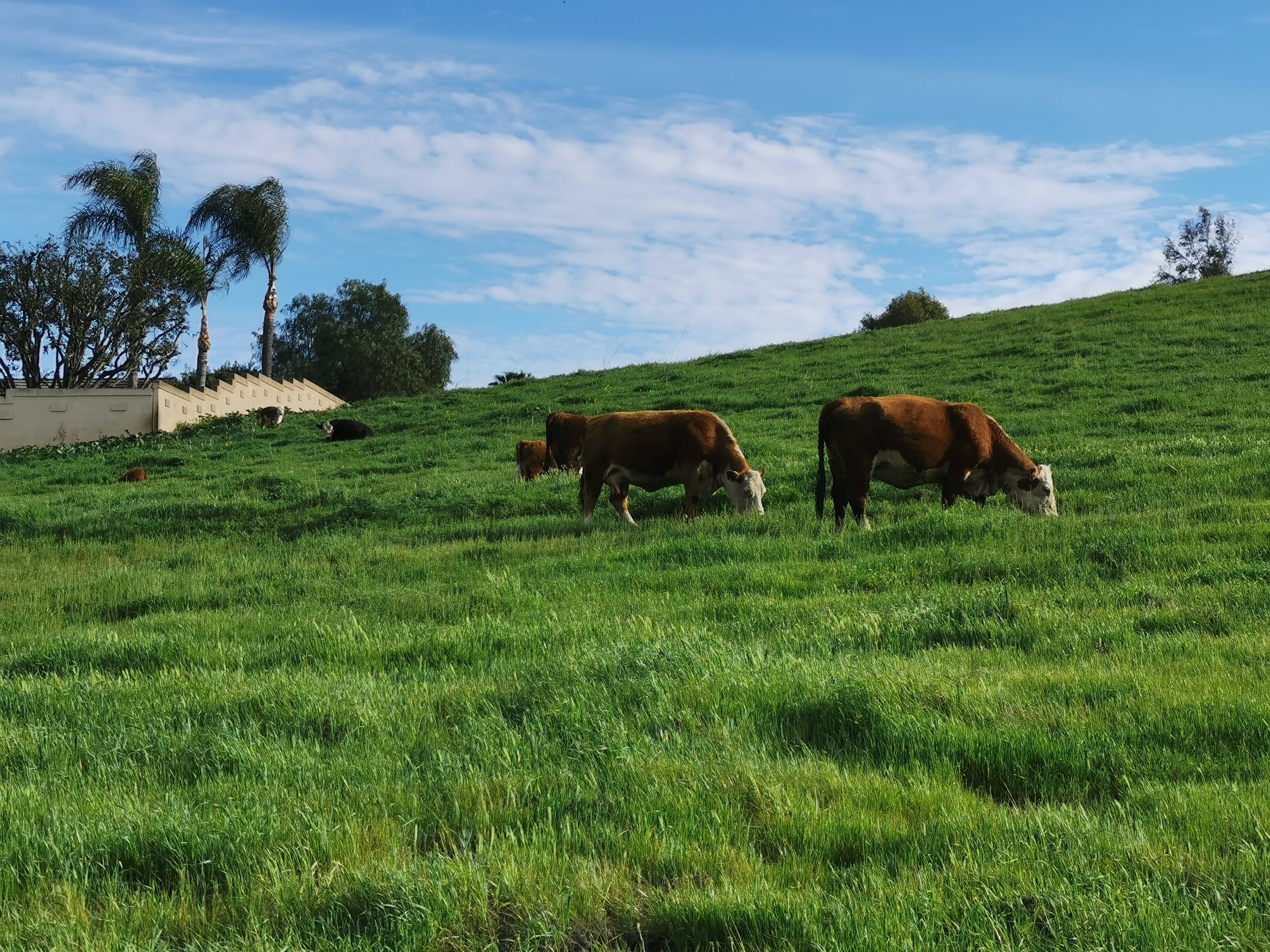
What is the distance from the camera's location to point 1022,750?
4332 millimetres

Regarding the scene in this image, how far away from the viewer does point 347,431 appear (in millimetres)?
31516

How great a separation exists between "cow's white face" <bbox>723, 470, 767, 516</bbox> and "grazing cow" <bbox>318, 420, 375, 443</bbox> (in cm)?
1950

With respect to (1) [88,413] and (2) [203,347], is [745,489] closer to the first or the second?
(1) [88,413]

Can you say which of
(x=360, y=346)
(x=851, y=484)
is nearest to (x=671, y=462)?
(x=851, y=484)

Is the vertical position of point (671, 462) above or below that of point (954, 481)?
above

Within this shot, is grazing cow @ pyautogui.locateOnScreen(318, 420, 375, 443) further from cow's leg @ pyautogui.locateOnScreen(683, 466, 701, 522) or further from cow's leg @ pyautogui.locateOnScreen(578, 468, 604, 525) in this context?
cow's leg @ pyautogui.locateOnScreen(683, 466, 701, 522)

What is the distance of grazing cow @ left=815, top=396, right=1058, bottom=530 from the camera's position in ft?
42.2

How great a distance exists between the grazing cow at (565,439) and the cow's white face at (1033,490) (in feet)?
29.1

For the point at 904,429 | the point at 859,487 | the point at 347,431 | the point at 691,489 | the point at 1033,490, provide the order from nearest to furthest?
the point at 859,487 → the point at 904,429 → the point at 1033,490 → the point at 691,489 → the point at 347,431

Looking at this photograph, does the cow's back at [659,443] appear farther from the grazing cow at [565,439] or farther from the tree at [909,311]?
the tree at [909,311]

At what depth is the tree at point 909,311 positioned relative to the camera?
63.8 m

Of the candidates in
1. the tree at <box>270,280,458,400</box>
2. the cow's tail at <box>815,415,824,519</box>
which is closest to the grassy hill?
the cow's tail at <box>815,415,824,519</box>

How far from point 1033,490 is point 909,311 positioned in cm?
5296

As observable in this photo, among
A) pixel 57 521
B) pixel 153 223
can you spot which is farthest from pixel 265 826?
pixel 153 223
